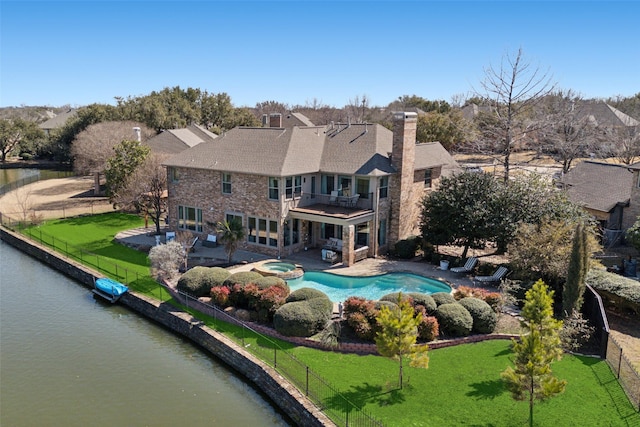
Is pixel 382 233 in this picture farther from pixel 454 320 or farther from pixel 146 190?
pixel 146 190

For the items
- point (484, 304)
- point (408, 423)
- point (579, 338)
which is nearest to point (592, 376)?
point (579, 338)

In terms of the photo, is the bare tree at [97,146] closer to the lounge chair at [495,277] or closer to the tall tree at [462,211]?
the tall tree at [462,211]

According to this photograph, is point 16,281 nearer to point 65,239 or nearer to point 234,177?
point 65,239

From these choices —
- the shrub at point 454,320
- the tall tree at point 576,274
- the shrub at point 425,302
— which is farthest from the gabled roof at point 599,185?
the shrub at point 425,302

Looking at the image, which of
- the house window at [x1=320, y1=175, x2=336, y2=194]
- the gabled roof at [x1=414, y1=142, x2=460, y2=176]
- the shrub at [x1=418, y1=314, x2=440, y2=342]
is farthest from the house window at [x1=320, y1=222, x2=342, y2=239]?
the shrub at [x1=418, y1=314, x2=440, y2=342]

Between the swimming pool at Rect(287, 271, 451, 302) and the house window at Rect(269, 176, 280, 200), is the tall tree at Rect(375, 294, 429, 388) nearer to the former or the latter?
the swimming pool at Rect(287, 271, 451, 302)
